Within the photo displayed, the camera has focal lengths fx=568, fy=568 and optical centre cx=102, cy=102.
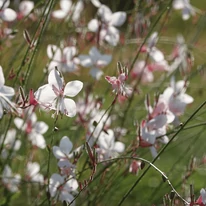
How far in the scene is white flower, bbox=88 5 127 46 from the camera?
5.27ft

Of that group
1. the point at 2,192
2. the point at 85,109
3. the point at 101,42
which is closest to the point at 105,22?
the point at 101,42

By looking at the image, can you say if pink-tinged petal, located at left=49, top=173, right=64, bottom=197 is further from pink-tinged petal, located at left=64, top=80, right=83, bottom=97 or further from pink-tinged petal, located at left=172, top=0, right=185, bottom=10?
pink-tinged petal, located at left=172, top=0, right=185, bottom=10

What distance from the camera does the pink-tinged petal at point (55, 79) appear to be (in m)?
1.05

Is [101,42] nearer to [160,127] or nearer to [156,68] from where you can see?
[156,68]

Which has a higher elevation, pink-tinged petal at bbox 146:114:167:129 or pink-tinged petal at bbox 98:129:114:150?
pink-tinged petal at bbox 146:114:167:129

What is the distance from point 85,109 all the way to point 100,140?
40 centimetres

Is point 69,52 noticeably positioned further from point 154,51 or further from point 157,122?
point 157,122

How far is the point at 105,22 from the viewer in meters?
1.63

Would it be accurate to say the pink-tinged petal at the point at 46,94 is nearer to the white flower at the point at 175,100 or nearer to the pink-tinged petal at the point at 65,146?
the pink-tinged petal at the point at 65,146

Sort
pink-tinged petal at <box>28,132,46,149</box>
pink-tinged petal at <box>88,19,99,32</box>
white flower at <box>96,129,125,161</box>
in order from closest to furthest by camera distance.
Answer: white flower at <box>96,129,125,161</box>, pink-tinged petal at <box>88,19,99,32</box>, pink-tinged petal at <box>28,132,46,149</box>

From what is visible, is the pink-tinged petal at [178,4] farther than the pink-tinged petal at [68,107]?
Yes

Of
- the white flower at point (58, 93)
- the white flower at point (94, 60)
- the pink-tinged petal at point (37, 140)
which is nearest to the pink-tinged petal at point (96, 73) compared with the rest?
the white flower at point (94, 60)

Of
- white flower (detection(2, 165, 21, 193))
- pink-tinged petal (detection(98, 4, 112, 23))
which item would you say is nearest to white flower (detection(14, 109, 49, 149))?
white flower (detection(2, 165, 21, 193))

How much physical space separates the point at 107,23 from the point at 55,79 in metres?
0.62
